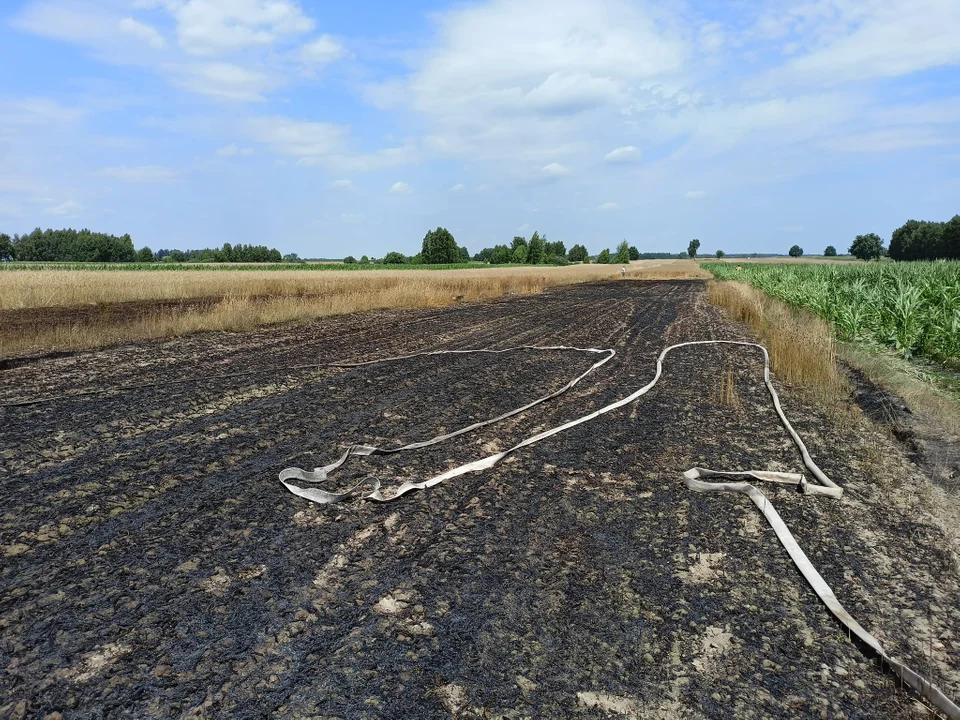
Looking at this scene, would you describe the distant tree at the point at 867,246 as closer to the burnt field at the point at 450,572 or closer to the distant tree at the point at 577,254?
the distant tree at the point at 577,254

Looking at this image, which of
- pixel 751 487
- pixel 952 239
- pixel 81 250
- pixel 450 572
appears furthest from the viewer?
pixel 81 250

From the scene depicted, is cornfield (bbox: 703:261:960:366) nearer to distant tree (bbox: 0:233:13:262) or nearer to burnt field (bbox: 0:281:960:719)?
burnt field (bbox: 0:281:960:719)

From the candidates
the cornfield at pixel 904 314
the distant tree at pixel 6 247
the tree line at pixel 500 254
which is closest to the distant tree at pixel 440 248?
the tree line at pixel 500 254

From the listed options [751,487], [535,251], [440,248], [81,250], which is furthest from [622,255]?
[751,487]

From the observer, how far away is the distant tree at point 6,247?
282ft

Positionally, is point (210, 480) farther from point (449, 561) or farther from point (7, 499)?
point (449, 561)

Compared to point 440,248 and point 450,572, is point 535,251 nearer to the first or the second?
point 440,248

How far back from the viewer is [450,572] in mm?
2625

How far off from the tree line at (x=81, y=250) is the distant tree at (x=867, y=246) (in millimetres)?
104157

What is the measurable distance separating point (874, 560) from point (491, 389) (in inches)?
159

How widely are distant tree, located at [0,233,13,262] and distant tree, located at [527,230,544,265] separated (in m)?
83.3

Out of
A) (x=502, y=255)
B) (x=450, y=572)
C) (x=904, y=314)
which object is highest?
(x=502, y=255)

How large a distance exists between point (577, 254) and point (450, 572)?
5041 inches

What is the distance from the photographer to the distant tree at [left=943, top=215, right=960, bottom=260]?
66062 mm
